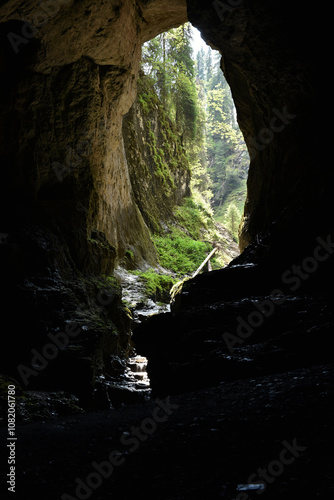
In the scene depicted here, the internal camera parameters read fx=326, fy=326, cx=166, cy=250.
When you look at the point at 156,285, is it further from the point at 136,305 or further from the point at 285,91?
the point at 285,91

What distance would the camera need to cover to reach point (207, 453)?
205 cm

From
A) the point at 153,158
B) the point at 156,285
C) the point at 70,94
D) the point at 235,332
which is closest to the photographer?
the point at 235,332

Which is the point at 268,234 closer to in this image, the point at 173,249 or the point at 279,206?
the point at 279,206

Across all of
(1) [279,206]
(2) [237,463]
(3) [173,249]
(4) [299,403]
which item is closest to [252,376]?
(4) [299,403]

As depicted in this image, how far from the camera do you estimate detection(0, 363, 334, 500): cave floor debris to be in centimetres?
163

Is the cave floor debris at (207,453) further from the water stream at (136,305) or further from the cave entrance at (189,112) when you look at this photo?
the cave entrance at (189,112)

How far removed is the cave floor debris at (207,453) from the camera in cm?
163

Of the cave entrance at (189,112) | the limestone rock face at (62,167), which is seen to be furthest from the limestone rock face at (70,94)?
the cave entrance at (189,112)

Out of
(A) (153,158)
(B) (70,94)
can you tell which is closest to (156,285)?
(B) (70,94)

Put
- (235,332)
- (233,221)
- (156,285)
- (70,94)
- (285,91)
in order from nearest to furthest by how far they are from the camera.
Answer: (235,332), (285,91), (70,94), (156,285), (233,221)

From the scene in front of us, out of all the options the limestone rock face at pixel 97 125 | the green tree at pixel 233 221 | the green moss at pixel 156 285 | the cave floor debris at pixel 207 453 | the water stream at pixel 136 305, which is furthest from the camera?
the green tree at pixel 233 221

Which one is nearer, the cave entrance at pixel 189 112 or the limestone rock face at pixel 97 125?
the limestone rock face at pixel 97 125

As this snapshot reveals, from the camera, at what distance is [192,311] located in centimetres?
630

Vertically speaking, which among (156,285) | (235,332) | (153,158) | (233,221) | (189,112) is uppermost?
(189,112)
